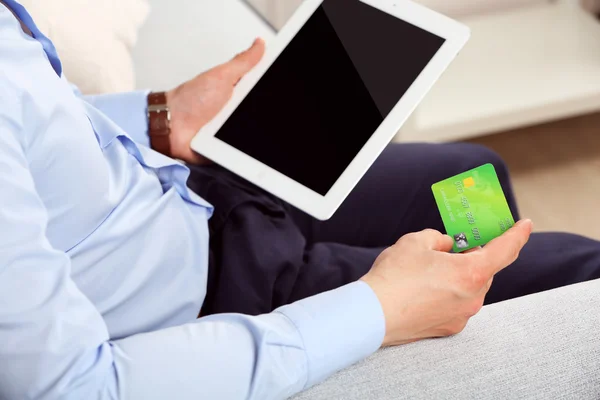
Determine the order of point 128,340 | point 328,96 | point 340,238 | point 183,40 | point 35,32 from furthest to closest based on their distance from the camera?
1. point 183,40
2. point 340,238
3. point 328,96
4. point 35,32
5. point 128,340

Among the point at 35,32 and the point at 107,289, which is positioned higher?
the point at 35,32

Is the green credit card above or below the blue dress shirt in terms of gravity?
above

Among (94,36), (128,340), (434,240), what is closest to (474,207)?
(434,240)

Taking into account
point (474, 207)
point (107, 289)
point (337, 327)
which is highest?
point (474, 207)

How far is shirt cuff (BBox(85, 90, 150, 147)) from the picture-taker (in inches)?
39.4

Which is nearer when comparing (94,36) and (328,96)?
(328,96)

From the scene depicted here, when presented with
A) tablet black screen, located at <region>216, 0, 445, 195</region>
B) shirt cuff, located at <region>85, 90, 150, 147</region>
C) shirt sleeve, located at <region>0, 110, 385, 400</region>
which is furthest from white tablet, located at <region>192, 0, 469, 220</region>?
shirt sleeve, located at <region>0, 110, 385, 400</region>

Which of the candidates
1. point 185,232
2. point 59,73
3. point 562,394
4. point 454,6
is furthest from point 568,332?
point 454,6

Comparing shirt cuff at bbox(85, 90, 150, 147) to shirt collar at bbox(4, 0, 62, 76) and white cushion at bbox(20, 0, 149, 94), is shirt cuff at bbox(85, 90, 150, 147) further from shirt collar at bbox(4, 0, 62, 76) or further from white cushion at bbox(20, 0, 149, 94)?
shirt collar at bbox(4, 0, 62, 76)

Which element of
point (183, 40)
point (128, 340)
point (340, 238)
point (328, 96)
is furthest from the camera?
point (183, 40)

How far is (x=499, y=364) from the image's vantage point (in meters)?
0.69

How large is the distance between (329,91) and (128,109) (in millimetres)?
317

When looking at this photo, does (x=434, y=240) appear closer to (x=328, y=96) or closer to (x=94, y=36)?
(x=328, y=96)

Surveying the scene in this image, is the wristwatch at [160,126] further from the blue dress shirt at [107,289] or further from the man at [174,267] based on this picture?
the blue dress shirt at [107,289]
